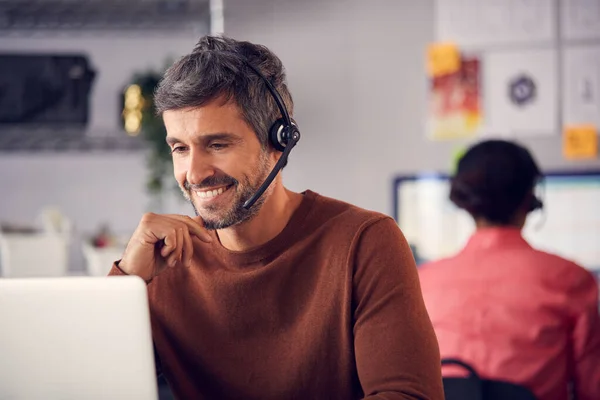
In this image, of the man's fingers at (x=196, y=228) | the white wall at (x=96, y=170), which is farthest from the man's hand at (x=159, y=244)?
the white wall at (x=96, y=170)

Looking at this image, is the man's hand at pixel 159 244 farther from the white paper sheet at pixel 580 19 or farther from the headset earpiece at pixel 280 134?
the white paper sheet at pixel 580 19

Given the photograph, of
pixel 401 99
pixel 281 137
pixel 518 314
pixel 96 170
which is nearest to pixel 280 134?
pixel 281 137

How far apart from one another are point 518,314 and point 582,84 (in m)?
1.38

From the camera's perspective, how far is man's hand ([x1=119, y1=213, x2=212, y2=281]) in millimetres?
1129

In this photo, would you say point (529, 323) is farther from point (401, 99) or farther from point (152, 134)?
point (152, 134)

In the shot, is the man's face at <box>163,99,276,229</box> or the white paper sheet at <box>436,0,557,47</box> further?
the white paper sheet at <box>436,0,557,47</box>

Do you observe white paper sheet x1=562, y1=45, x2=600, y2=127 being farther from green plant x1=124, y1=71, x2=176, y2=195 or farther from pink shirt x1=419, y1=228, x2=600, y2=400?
green plant x1=124, y1=71, x2=176, y2=195

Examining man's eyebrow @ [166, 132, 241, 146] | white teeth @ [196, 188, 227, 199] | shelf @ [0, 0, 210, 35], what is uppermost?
shelf @ [0, 0, 210, 35]

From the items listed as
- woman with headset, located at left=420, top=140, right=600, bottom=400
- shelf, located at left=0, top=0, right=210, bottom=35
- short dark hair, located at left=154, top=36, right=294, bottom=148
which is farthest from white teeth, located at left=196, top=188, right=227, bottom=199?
shelf, located at left=0, top=0, right=210, bottom=35

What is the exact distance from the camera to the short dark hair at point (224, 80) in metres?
1.11

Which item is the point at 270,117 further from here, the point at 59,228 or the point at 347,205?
the point at 59,228

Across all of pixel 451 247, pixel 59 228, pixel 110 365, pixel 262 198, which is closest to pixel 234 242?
pixel 262 198

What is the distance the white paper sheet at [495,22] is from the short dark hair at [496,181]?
105 cm

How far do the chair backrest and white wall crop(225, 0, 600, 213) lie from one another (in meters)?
1.48
